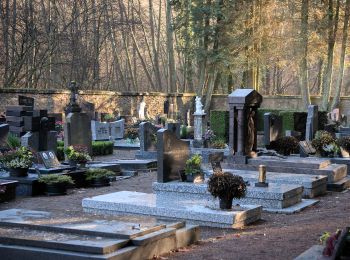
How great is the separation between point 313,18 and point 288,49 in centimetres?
223

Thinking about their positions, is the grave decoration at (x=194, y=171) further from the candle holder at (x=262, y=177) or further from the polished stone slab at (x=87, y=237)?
the polished stone slab at (x=87, y=237)

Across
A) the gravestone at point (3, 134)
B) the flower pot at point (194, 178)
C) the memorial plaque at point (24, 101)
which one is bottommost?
the flower pot at point (194, 178)

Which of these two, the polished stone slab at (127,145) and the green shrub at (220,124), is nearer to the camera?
the polished stone slab at (127,145)

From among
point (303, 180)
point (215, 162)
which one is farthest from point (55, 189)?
point (303, 180)

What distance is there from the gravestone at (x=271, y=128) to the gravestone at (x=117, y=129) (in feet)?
35.5

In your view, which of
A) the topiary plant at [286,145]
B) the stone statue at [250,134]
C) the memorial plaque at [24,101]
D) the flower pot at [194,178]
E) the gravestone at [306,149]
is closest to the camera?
the flower pot at [194,178]

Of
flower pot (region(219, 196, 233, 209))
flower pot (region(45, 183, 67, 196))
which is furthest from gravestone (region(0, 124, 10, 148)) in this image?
flower pot (region(219, 196, 233, 209))

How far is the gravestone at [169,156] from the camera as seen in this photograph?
1323 centimetres

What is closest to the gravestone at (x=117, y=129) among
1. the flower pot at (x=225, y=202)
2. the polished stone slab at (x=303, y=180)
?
the polished stone slab at (x=303, y=180)

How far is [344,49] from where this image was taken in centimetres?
3438

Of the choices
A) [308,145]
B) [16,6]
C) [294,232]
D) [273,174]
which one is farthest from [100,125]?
[294,232]

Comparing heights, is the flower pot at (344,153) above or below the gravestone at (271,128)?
below

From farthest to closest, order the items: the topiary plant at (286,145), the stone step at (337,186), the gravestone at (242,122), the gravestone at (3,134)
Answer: the topiary plant at (286,145) < the gravestone at (3,134) < the gravestone at (242,122) < the stone step at (337,186)

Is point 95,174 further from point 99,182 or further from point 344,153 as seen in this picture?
point 344,153
